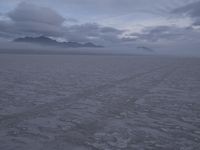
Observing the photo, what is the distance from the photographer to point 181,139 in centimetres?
469

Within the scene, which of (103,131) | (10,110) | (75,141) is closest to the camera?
(75,141)

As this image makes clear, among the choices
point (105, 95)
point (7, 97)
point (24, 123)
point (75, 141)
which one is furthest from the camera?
point (105, 95)

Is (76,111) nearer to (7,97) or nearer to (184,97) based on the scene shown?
(7,97)

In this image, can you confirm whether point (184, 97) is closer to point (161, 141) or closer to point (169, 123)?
point (169, 123)

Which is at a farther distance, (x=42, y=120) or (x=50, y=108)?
(x=50, y=108)

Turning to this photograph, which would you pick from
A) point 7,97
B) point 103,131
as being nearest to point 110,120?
point 103,131

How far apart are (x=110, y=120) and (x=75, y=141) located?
157 centimetres

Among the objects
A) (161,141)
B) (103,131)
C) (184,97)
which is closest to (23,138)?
(103,131)

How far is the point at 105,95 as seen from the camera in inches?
353

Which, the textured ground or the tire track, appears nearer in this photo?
the textured ground

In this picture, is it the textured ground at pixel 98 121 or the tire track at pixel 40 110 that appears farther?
the tire track at pixel 40 110

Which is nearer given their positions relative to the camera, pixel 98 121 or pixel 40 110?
pixel 98 121

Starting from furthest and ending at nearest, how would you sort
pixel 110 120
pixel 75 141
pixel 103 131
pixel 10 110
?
1. pixel 10 110
2. pixel 110 120
3. pixel 103 131
4. pixel 75 141

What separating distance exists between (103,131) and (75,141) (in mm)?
823
